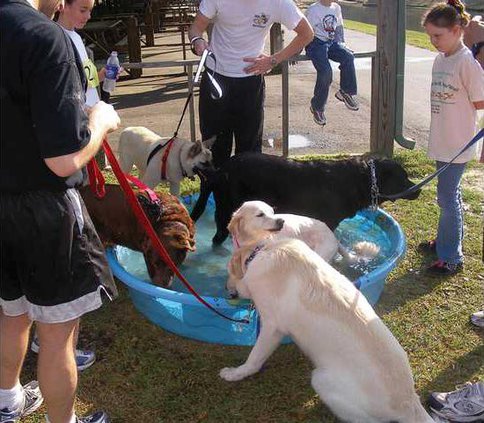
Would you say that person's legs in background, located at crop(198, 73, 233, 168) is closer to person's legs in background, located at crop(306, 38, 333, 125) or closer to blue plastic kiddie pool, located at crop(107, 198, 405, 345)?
blue plastic kiddie pool, located at crop(107, 198, 405, 345)

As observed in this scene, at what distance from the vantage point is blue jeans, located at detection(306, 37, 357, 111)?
26.5 feet

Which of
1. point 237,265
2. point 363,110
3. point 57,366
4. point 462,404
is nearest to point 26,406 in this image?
point 57,366

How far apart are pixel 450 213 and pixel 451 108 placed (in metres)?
0.85

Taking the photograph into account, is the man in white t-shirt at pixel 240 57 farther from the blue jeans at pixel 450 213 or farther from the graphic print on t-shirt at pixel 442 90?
the blue jeans at pixel 450 213

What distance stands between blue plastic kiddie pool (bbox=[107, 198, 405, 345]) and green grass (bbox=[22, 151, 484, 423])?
116 mm

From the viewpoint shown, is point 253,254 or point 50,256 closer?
point 50,256

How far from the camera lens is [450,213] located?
4.42 meters

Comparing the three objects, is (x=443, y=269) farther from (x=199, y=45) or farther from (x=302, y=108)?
(x=302, y=108)

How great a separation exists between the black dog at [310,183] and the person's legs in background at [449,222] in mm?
452

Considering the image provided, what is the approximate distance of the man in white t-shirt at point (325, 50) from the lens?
317 inches

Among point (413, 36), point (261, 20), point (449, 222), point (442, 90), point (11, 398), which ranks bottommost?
point (11, 398)

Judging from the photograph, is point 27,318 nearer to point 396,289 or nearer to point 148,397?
point 148,397

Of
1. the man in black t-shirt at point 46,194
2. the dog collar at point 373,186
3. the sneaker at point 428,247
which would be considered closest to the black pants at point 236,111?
the dog collar at point 373,186

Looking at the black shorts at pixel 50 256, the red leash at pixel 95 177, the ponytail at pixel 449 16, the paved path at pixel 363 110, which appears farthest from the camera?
the paved path at pixel 363 110
